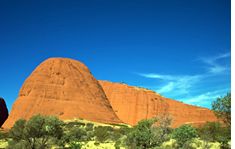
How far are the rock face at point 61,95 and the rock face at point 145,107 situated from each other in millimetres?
13920

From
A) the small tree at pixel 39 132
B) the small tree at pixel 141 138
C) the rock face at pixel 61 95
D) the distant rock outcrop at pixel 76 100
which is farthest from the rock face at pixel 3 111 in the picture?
the small tree at pixel 141 138

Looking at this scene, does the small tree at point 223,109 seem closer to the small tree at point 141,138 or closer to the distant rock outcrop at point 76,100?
the small tree at point 141,138

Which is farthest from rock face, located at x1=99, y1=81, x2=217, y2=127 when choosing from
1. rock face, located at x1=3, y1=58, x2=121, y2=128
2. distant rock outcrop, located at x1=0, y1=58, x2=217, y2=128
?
Result: rock face, located at x1=3, y1=58, x2=121, y2=128

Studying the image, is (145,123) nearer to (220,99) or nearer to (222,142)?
(220,99)

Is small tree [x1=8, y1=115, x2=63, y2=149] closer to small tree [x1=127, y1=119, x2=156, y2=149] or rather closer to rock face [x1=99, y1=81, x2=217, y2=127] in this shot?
small tree [x1=127, y1=119, x2=156, y2=149]

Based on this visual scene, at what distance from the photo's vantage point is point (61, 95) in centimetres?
7325

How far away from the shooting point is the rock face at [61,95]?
68.9 m

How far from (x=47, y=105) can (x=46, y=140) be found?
50.8 meters

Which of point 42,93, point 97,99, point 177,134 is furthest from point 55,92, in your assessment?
point 177,134

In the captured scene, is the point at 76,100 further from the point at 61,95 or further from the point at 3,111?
the point at 3,111

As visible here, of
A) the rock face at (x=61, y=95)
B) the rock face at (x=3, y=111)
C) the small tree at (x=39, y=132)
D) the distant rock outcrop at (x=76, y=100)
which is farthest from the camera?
the rock face at (x=3, y=111)

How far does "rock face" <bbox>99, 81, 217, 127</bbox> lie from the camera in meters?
93.2

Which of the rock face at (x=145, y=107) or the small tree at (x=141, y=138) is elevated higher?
the rock face at (x=145, y=107)

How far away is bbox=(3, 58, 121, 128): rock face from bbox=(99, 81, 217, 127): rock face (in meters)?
13.9
